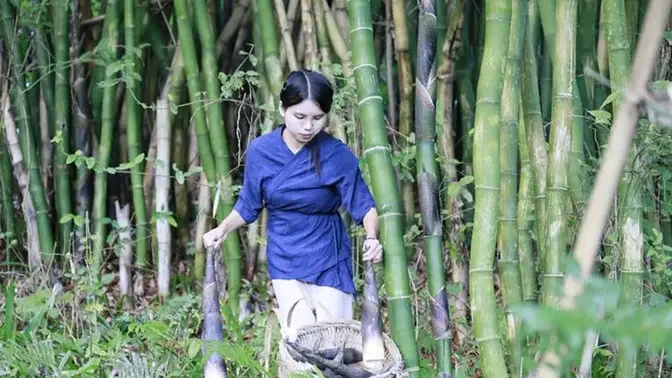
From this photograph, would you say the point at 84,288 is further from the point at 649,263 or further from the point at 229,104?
the point at 649,263

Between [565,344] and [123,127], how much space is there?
416cm

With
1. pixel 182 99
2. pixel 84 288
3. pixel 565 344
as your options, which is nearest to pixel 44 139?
pixel 182 99

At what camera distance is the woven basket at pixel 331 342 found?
8.61 ft

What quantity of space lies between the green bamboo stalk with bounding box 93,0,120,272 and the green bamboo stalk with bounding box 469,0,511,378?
2251mm

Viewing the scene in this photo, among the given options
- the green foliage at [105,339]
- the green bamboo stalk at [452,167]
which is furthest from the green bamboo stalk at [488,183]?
the green bamboo stalk at [452,167]

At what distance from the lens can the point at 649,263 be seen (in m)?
3.32

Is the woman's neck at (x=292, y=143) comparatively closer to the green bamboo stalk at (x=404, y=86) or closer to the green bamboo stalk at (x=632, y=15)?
the green bamboo stalk at (x=404, y=86)

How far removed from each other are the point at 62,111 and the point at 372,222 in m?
2.31

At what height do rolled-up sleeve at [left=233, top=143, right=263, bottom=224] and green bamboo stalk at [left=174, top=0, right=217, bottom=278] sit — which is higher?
green bamboo stalk at [left=174, top=0, right=217, bottom=278]

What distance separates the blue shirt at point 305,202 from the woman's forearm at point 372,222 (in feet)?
0.07

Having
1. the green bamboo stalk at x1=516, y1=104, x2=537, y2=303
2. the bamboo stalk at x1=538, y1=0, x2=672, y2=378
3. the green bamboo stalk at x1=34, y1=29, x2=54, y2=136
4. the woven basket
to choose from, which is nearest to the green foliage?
the woven basket

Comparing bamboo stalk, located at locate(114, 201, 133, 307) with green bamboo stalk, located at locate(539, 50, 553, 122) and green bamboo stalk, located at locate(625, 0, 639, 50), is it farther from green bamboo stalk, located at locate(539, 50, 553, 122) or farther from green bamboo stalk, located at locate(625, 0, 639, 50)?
green bamboo stalk, located at locate(625, 0, 639, 50)

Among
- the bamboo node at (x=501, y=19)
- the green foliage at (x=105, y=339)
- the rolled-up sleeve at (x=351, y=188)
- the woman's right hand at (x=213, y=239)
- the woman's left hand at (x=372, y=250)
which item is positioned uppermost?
the bamboo node at (x=501, y=19)

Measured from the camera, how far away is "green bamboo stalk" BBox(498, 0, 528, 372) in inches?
107
